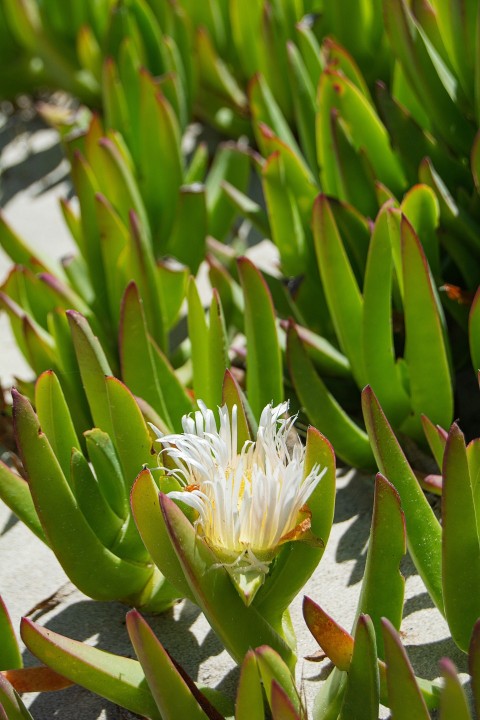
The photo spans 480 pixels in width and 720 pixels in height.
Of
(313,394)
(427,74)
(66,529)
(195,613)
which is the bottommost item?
(195,613)

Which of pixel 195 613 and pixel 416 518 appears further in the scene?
pixel 195 613

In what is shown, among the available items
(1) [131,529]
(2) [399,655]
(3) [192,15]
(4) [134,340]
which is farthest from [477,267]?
(3) [192,15]

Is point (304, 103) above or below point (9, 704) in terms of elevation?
→ above

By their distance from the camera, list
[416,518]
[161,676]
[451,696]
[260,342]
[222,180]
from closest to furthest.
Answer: [451,696], [161,676], [416,518], [260,342], [222,180]

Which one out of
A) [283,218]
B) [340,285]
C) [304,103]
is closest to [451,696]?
[340,285]

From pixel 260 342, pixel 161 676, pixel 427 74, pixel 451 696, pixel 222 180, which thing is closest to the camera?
pixel 451 696

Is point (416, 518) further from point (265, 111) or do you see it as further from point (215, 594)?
point (265, 111)

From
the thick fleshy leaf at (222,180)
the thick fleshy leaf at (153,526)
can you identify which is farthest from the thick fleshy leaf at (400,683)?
the thick fleshy leaf at (222,180)

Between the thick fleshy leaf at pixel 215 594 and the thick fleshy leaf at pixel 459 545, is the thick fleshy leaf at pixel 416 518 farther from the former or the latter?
the thick fleshy leaf at pixel 215 594

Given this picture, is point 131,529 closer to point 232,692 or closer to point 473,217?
point 232,692
